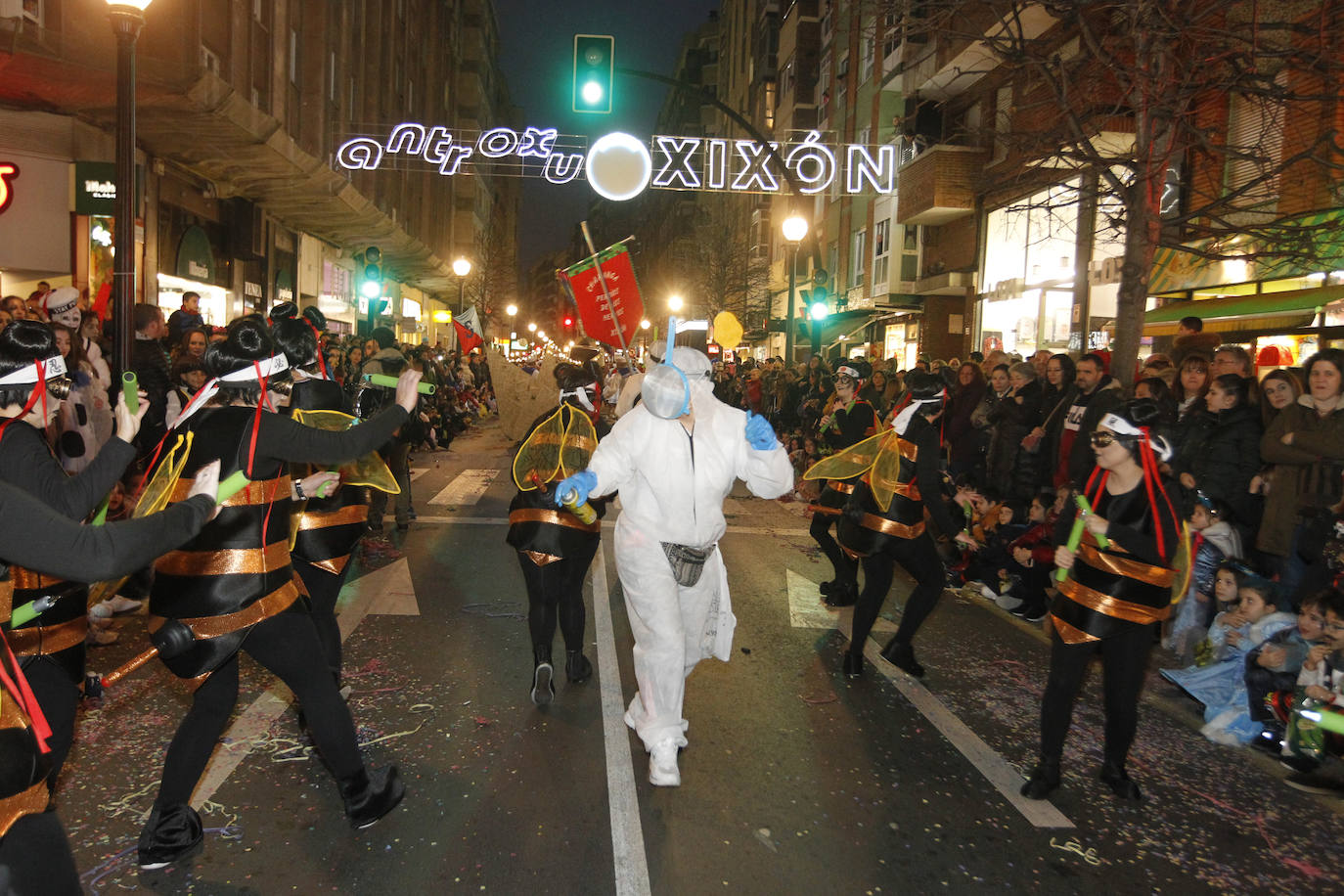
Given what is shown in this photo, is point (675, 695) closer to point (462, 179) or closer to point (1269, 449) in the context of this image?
point (1269, 449)

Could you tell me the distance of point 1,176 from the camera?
39.2 feet

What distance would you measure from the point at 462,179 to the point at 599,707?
183ft

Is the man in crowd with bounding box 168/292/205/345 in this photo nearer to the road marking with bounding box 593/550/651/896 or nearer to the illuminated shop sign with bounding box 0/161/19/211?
the illuminated shop sign with bounding box 0/161/19/211

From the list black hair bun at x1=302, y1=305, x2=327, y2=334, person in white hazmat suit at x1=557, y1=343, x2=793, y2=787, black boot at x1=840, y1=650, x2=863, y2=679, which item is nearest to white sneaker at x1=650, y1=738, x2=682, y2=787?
person in white hazmat suit at x1=557, y1=343, x2=793, y2=787

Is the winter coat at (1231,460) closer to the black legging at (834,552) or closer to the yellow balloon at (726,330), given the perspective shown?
the black legging at (834,552)

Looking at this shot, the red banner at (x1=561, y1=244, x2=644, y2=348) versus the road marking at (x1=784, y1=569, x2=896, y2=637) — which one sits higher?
the red banner at (x1=561, y1=244, x2=644, y2=348)

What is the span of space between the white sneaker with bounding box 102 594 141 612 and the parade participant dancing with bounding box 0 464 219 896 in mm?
4771

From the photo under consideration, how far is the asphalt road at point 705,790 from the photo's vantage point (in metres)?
3.60

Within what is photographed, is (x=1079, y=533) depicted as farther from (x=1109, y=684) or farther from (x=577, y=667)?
(x=577, y=667)

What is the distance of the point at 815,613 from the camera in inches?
292

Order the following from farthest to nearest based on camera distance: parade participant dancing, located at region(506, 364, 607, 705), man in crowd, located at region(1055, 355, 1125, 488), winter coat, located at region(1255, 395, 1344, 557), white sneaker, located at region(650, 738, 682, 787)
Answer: man in crowd, located at region(1055, 355, 1125, 488)
winter coat, located at region(1255, 395, 1344, 557)
parade participant dancing, located at region(506, 364, 607, 705)
white sneaker, located at region(650, 738, 682, 787)

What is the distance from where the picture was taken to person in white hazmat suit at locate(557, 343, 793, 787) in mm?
4359

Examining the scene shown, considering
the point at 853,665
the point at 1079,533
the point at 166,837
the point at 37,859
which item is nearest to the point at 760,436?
the point at 1079,533

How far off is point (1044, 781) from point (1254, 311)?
32.0 ft
